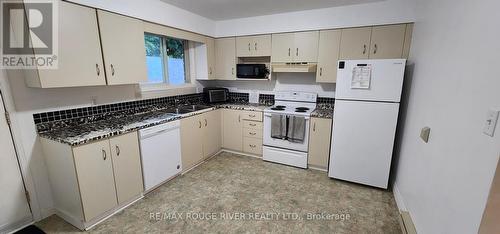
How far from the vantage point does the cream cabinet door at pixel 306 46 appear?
3.14 metres

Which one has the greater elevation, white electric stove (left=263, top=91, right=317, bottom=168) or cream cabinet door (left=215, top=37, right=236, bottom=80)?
cream cabinet door (left=215, top=37, right=236, bottom=80)

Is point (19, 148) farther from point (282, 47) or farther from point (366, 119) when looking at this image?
point (366, 119)

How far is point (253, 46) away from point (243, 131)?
4.85 feet

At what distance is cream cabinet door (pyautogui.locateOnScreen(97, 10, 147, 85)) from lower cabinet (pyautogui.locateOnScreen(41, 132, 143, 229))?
0.70m

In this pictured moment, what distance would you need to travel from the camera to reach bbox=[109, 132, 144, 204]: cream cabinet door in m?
2.15

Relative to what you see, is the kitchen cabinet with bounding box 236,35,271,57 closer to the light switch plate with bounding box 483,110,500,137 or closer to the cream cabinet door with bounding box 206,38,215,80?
the cream cabinet door with bounding box 206,38,215,80

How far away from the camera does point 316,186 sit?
2764mm

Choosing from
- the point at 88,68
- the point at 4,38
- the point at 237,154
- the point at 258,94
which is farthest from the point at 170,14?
the point at 237,154

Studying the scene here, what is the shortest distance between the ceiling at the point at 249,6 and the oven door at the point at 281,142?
5.20 ft

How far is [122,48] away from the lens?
2330 millimetres

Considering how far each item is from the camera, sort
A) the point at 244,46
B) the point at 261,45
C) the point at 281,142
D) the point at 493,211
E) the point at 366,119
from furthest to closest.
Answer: the point at 244,46, the point at 261,45, the point at 281,142, the point at 366,119, the point at 493,211

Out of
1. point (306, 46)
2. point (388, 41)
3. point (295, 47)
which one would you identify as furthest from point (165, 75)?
point (388, 41)

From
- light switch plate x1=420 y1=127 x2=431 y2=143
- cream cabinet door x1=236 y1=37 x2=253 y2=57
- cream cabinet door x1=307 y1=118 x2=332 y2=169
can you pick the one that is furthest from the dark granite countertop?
light switch plate x1=420 y1=127 x2=431 y2=143

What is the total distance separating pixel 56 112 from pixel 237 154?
255 centimetres
